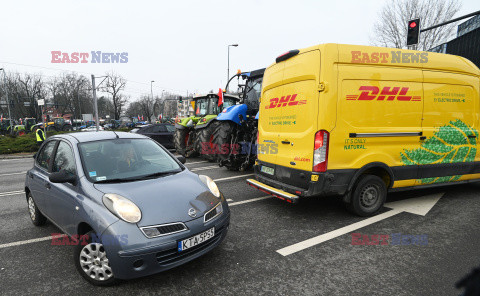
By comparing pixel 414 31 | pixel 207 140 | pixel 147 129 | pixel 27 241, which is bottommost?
pixel 27 241

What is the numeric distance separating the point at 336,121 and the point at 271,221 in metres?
1.86

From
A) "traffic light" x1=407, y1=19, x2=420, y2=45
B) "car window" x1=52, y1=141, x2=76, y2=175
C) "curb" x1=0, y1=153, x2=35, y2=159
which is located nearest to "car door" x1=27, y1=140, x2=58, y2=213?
"car window" x1=52, y1=141, x2=76, y2=175

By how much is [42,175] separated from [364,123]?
4.74m

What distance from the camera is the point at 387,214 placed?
454 cm

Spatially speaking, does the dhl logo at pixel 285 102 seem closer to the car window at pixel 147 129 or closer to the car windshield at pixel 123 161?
the car windshield at pixel 123 161

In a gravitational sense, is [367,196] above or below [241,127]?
below

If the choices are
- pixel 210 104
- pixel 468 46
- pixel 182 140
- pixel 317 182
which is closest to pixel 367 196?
pixel 317 182

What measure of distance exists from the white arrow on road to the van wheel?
15 centimetres

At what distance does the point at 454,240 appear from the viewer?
360 cm

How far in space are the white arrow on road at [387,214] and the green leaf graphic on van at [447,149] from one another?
468mm

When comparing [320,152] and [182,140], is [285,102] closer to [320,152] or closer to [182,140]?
[320,152]

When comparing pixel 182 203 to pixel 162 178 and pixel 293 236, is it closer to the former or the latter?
pixel 162 178

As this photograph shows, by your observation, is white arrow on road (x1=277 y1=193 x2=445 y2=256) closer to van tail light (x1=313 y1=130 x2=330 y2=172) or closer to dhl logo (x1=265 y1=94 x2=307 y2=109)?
van tail light (x1=313 y1=130 x2=330 y2=172)

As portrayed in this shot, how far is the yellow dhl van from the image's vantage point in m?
3.92
